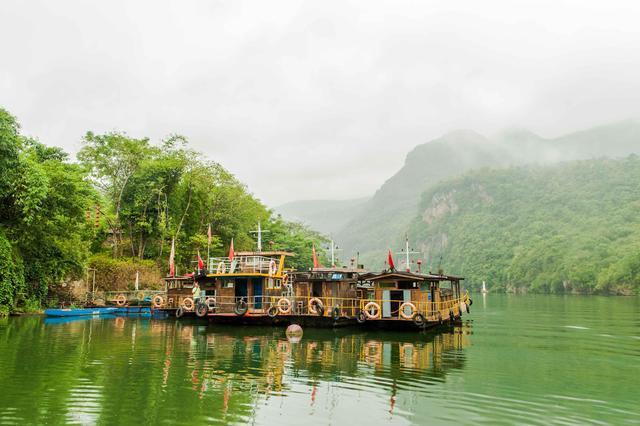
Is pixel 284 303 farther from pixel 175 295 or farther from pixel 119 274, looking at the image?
pixel 119 274

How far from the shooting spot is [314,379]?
14.1 meters

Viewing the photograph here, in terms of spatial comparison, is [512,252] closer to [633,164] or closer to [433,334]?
[633,164]

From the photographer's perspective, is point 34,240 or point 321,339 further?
point 34,240

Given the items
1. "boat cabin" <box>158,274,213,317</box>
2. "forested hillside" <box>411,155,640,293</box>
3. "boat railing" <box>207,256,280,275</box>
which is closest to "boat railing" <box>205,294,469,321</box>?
"boat railing" <box>207,256,280,275</box>

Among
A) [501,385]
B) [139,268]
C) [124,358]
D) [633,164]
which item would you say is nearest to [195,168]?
[139,268]

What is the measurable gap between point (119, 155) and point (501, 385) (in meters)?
44.7

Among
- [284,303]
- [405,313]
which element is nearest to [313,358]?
[405,313]

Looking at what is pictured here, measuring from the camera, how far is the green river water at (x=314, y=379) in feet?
34.3

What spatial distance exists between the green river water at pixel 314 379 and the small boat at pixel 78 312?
8353mm

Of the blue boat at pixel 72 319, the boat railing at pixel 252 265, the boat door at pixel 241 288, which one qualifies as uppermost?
the boat railing at pixel 252 265

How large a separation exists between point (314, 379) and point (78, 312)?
26887mm

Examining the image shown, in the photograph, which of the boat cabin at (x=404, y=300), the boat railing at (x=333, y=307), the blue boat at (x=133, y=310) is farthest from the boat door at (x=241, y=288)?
the blue boat at (x=133, y=310)

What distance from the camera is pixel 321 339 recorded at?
78.5 feet

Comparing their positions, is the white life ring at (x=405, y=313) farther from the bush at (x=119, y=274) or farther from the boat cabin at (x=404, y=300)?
the bush at (x=119, y=274)
